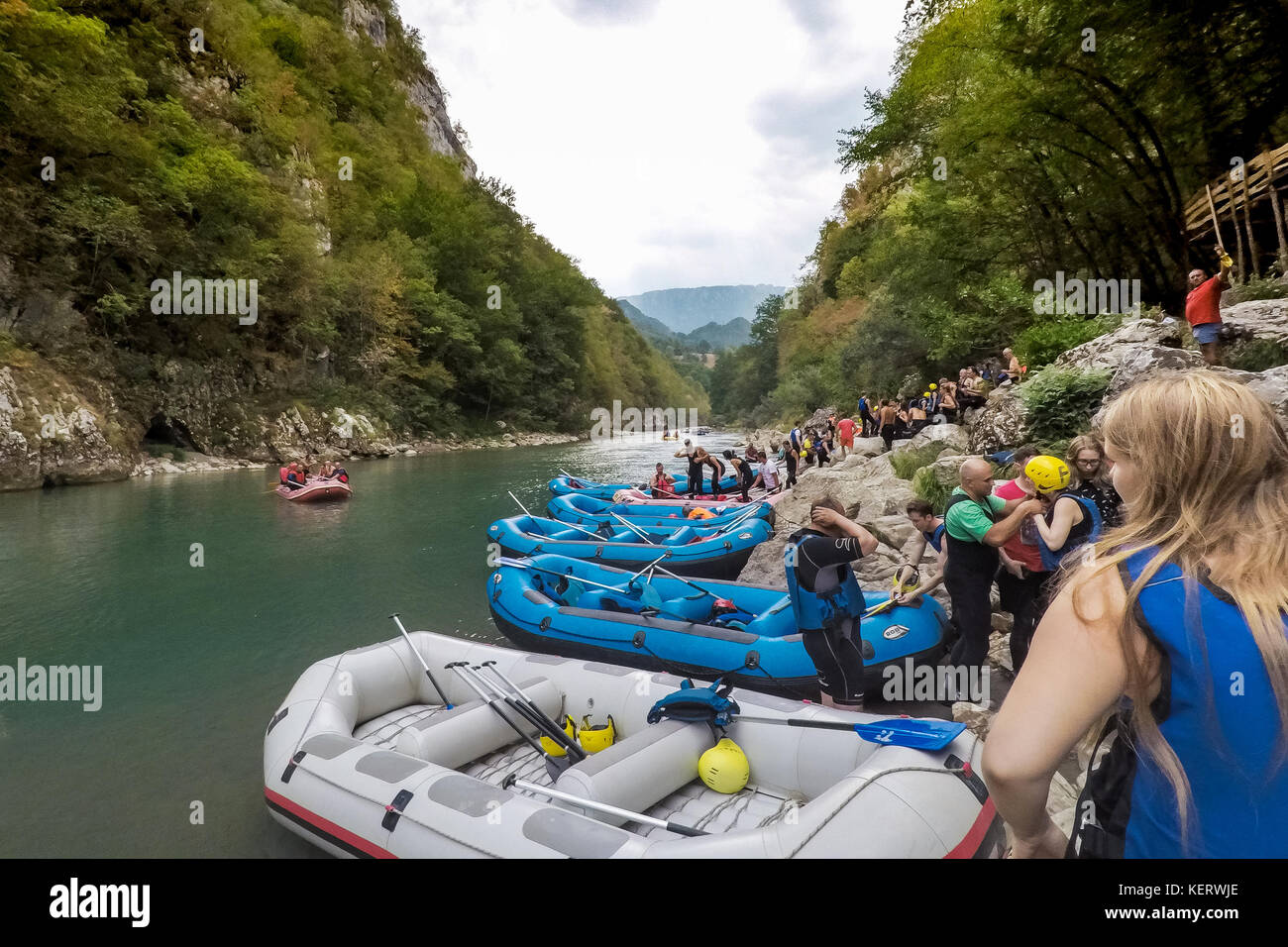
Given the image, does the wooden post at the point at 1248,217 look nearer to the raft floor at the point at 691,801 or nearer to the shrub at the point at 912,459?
the shrub at the point at 912,459

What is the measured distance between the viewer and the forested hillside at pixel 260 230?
730 inches

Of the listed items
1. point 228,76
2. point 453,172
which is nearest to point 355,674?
point 228,76

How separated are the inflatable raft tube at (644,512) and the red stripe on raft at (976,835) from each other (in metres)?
6.58

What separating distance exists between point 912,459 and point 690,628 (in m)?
6.28

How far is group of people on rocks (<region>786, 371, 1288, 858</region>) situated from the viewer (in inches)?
36.5

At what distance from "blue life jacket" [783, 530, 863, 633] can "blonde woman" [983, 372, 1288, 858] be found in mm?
3196

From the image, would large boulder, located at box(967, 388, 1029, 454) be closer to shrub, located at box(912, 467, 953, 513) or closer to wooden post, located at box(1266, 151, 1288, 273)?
shrub, located at box(912, 467, 953, 513)

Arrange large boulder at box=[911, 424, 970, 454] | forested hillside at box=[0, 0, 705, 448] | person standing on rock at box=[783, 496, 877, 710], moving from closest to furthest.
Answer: person standing on rock at box=[783, 496, 877, 710]
large boulder at box=[911, 424, 970, 454]
forested hillside at box=[0, 0, 705, 448]

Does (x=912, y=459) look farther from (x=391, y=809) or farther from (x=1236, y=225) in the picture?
(x=391, y=809)

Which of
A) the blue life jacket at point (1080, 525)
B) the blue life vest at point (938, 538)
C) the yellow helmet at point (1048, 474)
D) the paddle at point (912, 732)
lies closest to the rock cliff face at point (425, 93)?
the blue life vest at point (938, 538)

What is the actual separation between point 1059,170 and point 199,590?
52.0ft

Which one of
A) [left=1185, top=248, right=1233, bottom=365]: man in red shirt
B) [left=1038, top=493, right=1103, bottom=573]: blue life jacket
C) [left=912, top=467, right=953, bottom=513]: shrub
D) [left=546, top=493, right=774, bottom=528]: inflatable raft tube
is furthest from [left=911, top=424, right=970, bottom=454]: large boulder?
[left=1038, top=493, right=1103, bottom=573]: blue life jacket

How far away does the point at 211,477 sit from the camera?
804 inches
